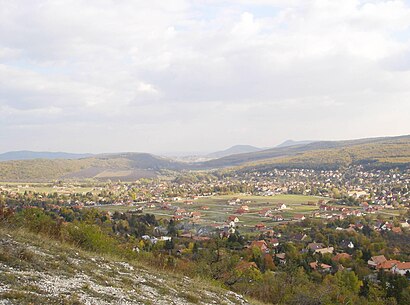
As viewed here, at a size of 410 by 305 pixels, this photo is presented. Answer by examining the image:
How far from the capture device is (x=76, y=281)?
9.44 metres

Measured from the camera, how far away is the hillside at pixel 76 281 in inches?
305

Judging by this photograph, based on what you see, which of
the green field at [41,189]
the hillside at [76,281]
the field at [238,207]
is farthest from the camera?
the green field at [41,189]

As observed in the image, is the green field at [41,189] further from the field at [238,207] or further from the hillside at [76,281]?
the hillside at [76,281]

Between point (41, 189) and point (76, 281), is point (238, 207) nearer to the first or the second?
point (41, 189)

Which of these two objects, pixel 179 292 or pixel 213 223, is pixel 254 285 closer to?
pixel 179 292

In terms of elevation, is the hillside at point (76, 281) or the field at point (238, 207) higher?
the hillside at point (76, 281)

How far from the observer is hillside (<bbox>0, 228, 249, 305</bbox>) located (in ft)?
25.4

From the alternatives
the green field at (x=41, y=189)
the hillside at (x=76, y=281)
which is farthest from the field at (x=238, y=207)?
the hillside at (x=76, y=281)

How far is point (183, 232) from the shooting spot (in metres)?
69.2

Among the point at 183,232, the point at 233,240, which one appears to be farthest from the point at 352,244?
the point at 183,232

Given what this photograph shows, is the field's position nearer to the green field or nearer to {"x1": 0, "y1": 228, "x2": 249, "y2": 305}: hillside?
the green field

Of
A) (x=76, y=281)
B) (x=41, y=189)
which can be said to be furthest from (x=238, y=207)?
(x=76, y=281)

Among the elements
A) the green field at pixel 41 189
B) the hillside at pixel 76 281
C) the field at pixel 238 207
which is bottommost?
the field at pixel 238 207

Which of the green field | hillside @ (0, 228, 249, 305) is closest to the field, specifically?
the green field
